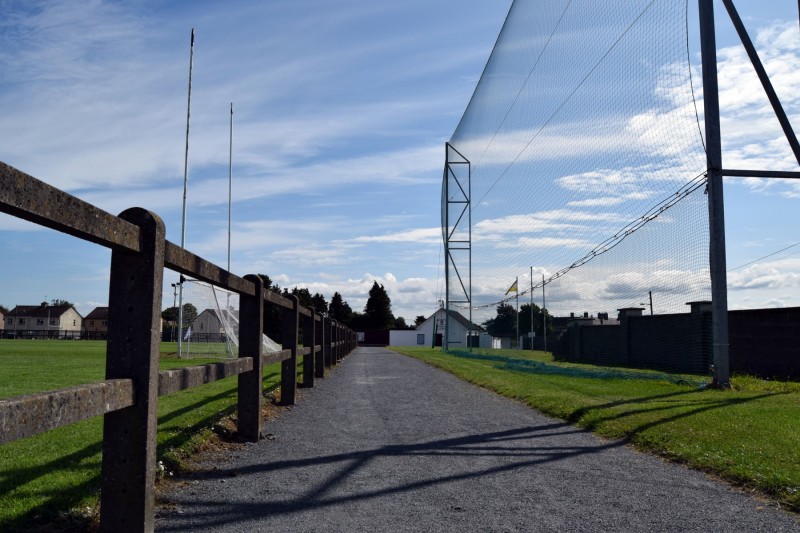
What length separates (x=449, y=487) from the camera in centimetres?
414

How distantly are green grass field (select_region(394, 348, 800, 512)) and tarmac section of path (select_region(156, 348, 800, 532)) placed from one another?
0.21 meters

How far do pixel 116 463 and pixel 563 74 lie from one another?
12.6 metres

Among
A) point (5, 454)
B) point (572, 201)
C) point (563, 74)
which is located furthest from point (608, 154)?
point (5, 454)

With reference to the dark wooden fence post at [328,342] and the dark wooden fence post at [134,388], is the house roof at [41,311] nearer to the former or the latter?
the dark wooden fence post at [328,342]

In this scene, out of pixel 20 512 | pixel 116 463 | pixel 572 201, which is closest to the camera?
pixel 116 463

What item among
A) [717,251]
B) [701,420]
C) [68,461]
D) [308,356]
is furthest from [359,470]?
[717,251]

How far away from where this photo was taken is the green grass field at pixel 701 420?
454cm

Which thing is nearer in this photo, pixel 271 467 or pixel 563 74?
pixel 271 467

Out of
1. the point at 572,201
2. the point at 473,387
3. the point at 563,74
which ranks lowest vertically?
the point at 473,387

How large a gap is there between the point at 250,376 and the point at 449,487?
2.12 m

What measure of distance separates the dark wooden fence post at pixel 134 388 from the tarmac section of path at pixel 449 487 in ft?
1.20

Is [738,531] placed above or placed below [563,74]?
below

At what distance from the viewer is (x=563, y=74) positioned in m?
13.9

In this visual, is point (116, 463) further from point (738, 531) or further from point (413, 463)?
point (738, 531)
